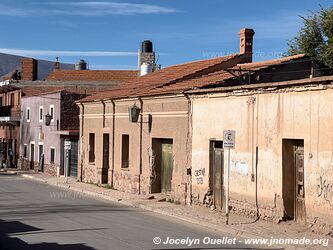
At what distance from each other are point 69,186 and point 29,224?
1332cm

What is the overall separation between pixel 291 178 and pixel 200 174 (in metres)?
4.50

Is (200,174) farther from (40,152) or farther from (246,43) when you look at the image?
(40,152)

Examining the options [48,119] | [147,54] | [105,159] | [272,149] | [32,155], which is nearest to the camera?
[272,149]

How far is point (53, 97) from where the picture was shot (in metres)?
37.5

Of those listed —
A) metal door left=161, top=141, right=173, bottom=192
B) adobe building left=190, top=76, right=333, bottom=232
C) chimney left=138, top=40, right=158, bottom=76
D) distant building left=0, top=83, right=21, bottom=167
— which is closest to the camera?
adobe building left=190, top=76, right=333, bottom=232

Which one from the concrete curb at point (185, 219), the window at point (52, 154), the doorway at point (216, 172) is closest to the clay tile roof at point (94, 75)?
the window at point (52, 154)

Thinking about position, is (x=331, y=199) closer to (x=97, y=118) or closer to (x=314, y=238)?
(x=314, y=238)

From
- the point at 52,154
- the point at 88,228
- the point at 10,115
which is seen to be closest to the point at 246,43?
the point at 88,228

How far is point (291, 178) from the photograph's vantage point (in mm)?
13992

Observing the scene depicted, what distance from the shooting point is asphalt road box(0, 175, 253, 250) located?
11.3 metres

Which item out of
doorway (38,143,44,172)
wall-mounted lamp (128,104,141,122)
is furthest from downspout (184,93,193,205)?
doorway (38,143,44,172)

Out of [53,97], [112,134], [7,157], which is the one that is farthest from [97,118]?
[7,157]

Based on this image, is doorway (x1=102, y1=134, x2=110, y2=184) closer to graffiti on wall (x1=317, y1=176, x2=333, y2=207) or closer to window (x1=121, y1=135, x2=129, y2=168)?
window (x1=121, y1=135, x2=129, y2=168)

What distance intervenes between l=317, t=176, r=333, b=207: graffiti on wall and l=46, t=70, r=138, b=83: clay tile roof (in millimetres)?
42575
